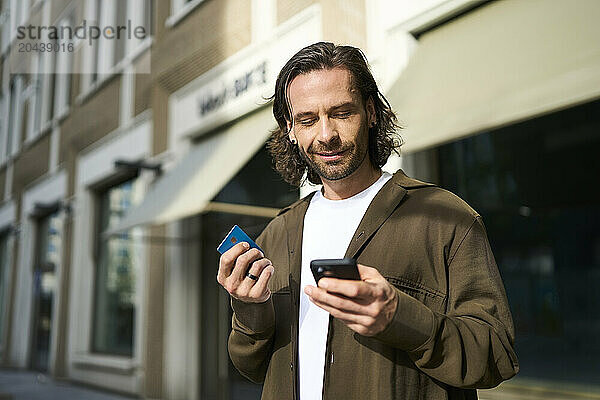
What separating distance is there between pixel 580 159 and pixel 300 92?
6.08 meters

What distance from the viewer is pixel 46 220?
39.6 feet

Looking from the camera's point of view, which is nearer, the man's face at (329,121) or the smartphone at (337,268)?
the smartphone at (337,268)

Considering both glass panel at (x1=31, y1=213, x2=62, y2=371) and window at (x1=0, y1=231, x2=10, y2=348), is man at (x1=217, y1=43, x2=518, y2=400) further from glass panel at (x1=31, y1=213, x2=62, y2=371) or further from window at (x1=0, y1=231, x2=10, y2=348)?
window at (x1=0, y1=231, x2=10, y2=348)

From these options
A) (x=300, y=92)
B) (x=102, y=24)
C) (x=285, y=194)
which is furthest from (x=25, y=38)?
(x=300, y=92)

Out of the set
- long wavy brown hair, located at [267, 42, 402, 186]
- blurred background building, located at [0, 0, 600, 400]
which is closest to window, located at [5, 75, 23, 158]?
blurred background building, located at [0, 0, 600, 400]

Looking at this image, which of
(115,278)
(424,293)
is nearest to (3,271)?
(115,278)

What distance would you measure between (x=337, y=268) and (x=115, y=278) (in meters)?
8.35

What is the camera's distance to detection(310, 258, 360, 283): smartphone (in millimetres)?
1032

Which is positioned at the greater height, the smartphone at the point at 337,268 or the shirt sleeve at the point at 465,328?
the smartphone at the point at 337,268

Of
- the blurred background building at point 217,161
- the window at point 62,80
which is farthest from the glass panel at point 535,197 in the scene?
the window at point 62,80

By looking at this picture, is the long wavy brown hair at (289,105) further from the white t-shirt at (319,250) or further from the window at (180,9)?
the window at (180,9)

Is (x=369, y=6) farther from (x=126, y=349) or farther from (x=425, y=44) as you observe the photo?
(x=126, y=349)

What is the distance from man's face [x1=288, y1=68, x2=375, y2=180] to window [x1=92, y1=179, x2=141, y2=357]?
6807 millimetres

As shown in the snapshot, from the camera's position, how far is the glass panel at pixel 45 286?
A: 10.8m
